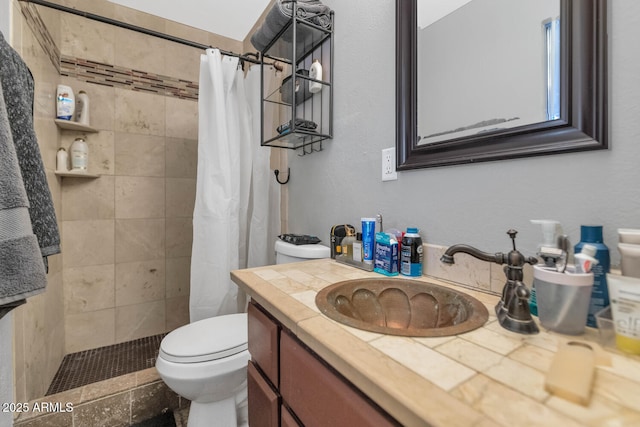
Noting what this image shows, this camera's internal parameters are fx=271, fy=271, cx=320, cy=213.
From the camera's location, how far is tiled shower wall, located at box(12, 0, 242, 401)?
1.73m

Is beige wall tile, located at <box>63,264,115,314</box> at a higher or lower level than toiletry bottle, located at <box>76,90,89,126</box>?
lower

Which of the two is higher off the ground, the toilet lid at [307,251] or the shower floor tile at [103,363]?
the toilet lid at [307,251]

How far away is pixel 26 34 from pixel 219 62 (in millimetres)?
806

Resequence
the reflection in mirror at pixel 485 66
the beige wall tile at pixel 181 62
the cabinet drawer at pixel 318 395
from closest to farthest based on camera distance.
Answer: the cabinet drawer at pixel 318 395
the reflection in mirror at pixel 485 66
the beige wall tile at pixel 181 62

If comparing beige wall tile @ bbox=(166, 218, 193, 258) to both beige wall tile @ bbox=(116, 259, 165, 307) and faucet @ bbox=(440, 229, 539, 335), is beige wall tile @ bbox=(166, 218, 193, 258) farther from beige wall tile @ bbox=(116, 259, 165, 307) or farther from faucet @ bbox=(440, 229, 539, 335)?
faucet @ bbox=(440, 229, 539, 335)

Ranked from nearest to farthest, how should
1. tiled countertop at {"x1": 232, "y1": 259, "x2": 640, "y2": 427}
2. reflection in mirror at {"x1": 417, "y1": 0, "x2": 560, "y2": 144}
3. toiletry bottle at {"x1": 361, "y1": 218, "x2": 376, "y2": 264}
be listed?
1. tiled countertop at {"x1": 232, "y1": 259, "x2": 640, "y2": 427}
2. reflection in mirror at {"x1": 417, "y1": 0, "x2": 560, "y2": 144}
3. toiletry bottle at {"x1": 361, "y1": 218, "x2": 376, "y2": 264}

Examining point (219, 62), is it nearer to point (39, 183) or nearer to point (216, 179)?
point (216, 179)

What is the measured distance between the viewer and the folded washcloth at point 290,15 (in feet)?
3.93

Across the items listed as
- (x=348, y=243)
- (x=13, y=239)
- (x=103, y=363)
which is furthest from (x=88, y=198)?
(x=348, y=243)

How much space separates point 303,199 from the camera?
153 cm

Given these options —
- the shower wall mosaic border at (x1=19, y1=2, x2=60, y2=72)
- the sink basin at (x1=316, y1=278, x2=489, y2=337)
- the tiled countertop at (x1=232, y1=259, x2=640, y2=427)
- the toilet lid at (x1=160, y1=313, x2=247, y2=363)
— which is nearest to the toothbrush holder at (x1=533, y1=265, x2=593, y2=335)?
the tiled countertop at (x1=232, y1=259, x2=640, y2=427)

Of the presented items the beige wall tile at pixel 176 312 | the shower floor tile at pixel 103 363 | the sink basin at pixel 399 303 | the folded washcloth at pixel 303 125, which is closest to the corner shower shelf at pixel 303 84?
the folded washcloth at pixel 303 125

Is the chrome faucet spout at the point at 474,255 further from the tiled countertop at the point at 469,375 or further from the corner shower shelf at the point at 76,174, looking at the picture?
the corner shower shelf at the point at 76,174

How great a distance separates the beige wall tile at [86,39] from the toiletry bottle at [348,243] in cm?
205
